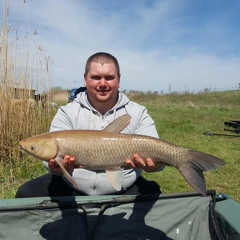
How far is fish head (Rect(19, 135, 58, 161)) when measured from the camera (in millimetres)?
1416

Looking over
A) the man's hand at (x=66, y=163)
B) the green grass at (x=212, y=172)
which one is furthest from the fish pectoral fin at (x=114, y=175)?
the green grass at (x=212, y=172)

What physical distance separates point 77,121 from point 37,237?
0.71m

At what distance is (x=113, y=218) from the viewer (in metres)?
1.93

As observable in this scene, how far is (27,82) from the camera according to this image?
11.4ft

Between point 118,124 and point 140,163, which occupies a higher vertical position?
point 118,124

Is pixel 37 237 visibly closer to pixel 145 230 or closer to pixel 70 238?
pixel 70 238

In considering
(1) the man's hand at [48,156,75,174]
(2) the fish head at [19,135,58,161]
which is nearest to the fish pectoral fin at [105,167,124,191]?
(1) the man's hand at [48,156,75,174]

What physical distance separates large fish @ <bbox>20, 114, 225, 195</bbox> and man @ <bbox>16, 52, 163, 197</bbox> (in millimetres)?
368

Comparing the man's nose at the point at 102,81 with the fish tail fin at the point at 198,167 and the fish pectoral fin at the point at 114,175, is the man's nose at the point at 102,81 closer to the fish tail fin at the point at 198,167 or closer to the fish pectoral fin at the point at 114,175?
the fish pectoral fin at the point at 114,175

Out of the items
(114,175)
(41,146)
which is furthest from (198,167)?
(41,146)

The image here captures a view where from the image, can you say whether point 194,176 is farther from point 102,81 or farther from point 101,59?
point 101,59

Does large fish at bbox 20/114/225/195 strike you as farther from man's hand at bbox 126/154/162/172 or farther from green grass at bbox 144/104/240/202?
green grass at bbox 144/104/240/202

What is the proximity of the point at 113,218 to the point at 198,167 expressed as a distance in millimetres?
730

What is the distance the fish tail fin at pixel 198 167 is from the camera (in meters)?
1.40
